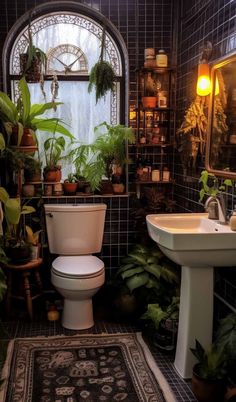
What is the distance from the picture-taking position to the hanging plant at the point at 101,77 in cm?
319

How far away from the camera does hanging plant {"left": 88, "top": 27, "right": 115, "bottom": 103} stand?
319cm

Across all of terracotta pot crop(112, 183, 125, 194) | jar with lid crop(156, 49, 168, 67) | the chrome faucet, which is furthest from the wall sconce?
terracotta pot crop(112, 183, 125, 194)

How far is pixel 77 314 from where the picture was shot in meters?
2.91

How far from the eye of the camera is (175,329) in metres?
2.55

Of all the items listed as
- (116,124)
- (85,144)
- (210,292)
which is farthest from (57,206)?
(210,292)

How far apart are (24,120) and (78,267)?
119cm

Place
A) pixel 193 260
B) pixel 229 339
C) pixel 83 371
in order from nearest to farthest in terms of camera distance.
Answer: pixel 229 339 < pixel 193 260 < pixel 83 371

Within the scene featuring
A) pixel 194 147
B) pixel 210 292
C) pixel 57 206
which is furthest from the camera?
pixel 57 206

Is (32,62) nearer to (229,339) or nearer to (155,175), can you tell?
(155,175)

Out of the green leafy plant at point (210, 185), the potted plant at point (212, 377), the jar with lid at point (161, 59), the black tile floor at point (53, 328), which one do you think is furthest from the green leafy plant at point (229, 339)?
the jar with lid at point (161, 59)

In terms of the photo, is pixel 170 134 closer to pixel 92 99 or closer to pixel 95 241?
Result: pixel 92 99

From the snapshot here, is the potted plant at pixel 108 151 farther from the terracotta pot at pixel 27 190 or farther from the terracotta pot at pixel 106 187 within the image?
the terracotta pot at pixel 27 190

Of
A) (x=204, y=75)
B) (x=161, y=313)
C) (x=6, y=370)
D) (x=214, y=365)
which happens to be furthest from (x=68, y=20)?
(x=214, y=365)

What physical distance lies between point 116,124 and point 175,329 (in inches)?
70.8
